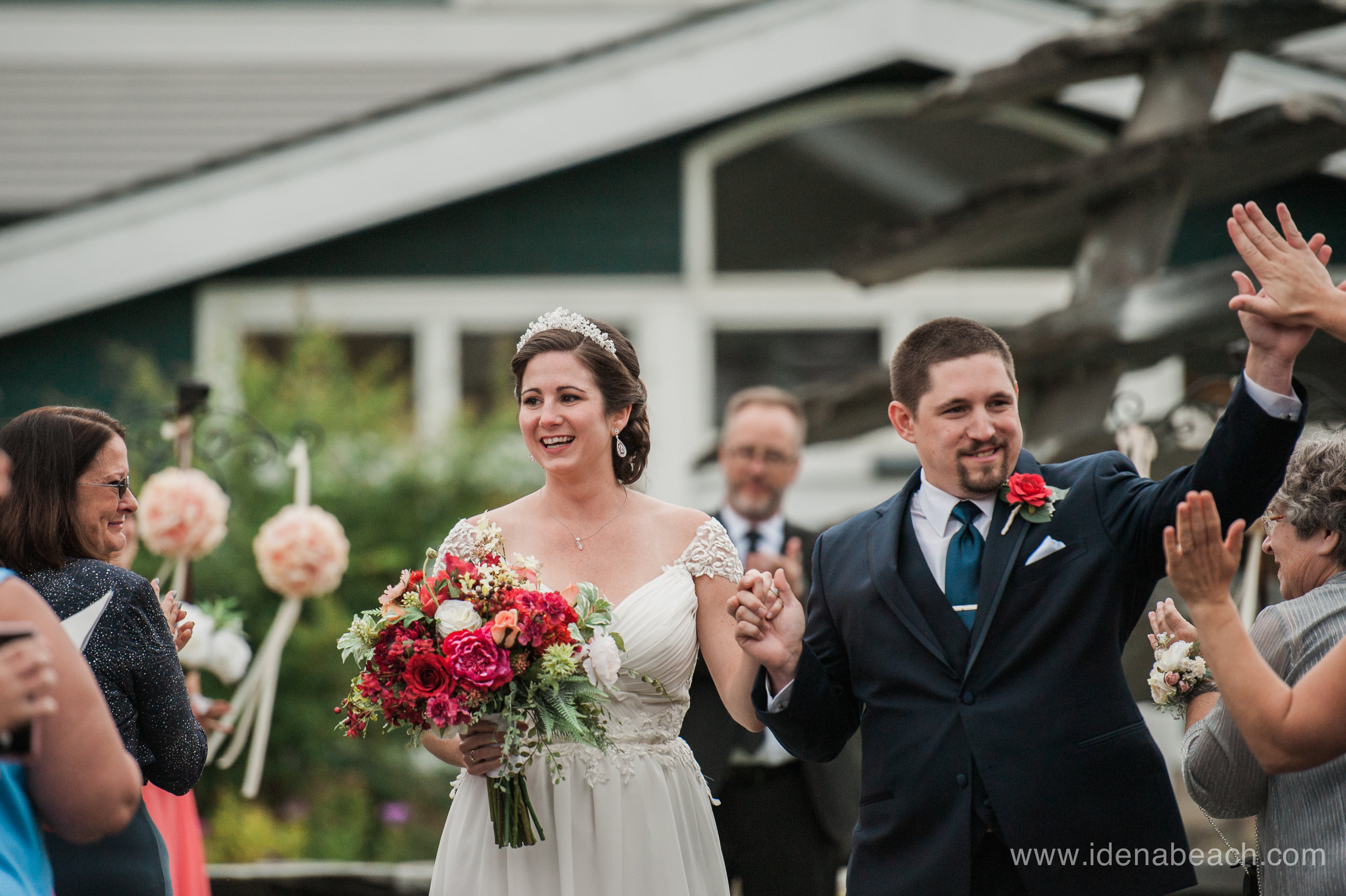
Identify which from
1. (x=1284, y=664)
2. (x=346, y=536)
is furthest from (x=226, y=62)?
(x=1284, y=664)

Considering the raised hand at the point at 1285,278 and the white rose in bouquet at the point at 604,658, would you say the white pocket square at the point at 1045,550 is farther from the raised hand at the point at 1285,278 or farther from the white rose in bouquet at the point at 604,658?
the white rose in bouquet at the point at 604,658

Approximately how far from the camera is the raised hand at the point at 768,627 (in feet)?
11.4

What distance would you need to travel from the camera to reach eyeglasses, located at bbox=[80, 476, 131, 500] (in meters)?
3.54

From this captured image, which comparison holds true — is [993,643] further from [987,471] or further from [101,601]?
[101,601]

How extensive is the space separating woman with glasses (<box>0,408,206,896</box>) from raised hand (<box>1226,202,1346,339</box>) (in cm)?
280

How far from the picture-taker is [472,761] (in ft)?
12.3

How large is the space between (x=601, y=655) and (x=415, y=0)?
8883 millimetres

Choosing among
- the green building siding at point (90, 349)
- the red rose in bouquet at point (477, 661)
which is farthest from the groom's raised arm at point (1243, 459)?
the green building siding at point (90, 349)

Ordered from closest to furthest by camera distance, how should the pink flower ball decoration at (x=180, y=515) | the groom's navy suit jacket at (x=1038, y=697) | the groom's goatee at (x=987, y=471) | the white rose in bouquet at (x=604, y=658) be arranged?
the groom's navy suit jacket at (x=1038, y=697) → the groom's goatee at (x=987, y=471) → the white rose in bouquet at (x=604, y=658) → the pink flower ball decoration at (x=180, y=515)

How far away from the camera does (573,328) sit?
4320 mm

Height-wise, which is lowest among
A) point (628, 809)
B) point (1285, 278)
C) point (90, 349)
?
point (628, 809)

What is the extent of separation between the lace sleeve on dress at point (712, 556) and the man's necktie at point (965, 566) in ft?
2.93

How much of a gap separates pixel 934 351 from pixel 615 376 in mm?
1163

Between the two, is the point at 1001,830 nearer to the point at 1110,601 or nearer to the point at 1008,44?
the point at 1110,601
